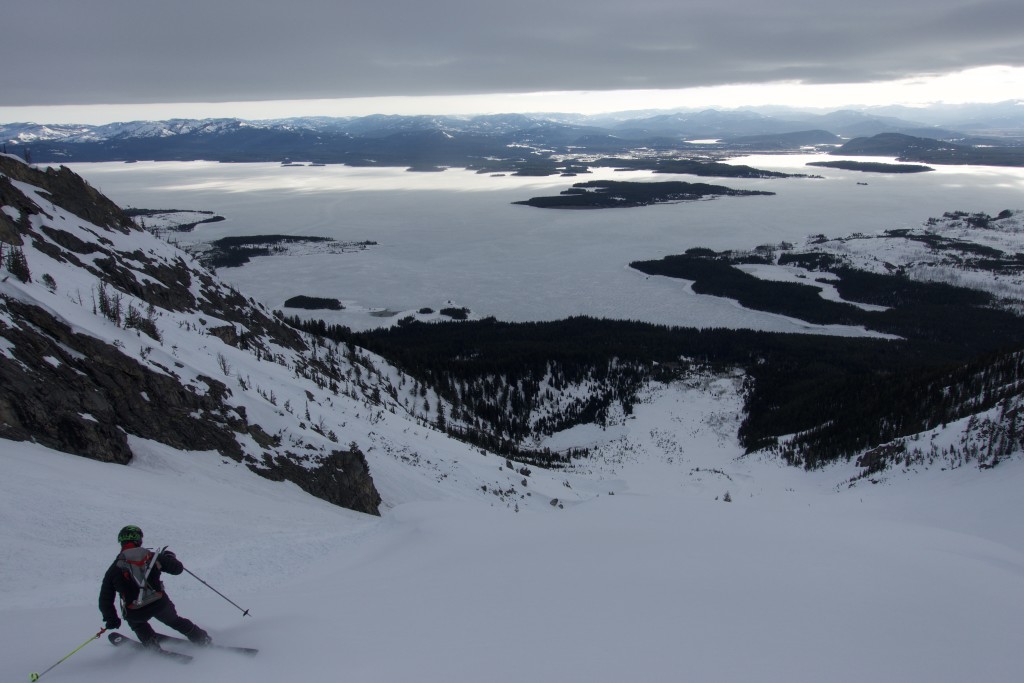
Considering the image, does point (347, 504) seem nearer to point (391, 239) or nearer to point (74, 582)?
point (74, 582)

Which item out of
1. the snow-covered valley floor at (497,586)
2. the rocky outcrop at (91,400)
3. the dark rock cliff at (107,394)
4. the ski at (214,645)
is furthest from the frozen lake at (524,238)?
the ski at (214,645)

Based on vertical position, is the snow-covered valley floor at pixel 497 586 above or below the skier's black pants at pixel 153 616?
below

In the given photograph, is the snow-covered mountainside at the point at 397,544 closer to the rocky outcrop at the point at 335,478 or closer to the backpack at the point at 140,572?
the rocky outcrop at the point at 335,478

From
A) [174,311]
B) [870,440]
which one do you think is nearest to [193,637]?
[174,311]

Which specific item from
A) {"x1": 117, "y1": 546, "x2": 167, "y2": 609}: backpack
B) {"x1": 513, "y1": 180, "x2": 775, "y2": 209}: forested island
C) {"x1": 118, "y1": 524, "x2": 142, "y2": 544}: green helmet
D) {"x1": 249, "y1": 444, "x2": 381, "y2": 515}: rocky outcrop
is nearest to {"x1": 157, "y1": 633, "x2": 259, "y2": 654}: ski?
{"x1": 117, "y1": 546, "x2": 167, "y2": 609}: backpack

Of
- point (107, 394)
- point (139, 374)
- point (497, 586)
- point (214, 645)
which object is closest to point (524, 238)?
point (139, 374)

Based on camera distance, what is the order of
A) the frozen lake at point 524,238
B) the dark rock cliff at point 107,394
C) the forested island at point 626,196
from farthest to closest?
the forested island at point 626,196
the frozen lake at point 524,238
the dark rock cliff at point 107,394

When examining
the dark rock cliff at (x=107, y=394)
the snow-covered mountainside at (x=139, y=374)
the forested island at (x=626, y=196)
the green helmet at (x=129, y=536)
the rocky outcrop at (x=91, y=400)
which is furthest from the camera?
the forested island at (x=626, y=196)
